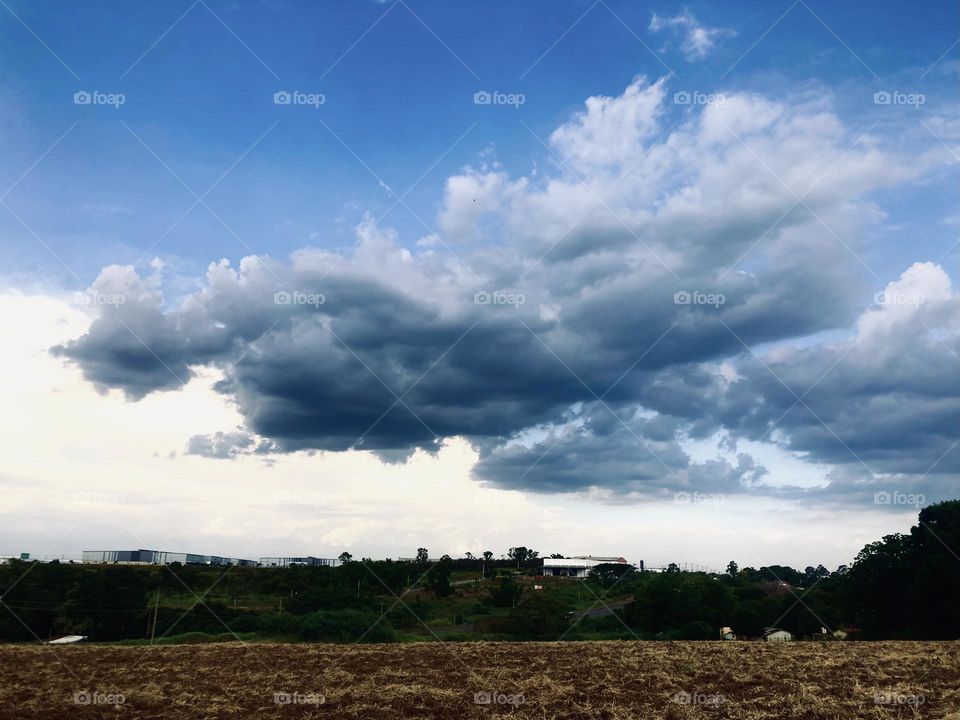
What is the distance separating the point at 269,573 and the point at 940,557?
334 feet

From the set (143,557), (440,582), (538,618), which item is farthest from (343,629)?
(143,557)

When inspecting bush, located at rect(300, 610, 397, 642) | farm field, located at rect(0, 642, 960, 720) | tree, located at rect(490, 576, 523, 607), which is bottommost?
tree, located at rect(490, 576, 523, 607)

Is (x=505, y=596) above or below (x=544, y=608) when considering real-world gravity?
below

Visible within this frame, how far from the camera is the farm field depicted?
2047 cm

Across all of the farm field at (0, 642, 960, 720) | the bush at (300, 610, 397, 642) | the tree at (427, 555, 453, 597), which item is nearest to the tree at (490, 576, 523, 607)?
the tree at (427, 555, 453, 597)

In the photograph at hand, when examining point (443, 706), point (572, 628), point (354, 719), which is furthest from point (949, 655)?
point (572, 628)

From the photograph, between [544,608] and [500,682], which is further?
[544,608]

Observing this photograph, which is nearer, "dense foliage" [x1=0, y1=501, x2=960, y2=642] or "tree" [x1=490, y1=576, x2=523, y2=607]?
"dense foliage" [x1=0, y1=501, x2=960, y2=642]

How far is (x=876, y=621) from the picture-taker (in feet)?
191

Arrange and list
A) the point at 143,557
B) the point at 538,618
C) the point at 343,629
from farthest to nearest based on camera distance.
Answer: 1. the point at 143,557
2. the point at 538,618
3. the point at 343,629

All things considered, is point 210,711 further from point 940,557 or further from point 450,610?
point 450,610

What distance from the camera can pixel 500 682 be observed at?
80.1 feet

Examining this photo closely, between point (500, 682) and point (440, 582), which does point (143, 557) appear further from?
point (500, 682)

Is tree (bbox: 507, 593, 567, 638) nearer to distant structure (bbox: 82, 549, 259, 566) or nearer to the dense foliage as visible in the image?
the dense foliage
